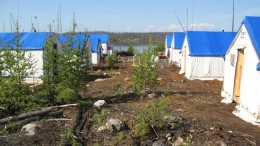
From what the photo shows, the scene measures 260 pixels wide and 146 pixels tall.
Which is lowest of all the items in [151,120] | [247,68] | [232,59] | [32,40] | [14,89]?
[151,120]

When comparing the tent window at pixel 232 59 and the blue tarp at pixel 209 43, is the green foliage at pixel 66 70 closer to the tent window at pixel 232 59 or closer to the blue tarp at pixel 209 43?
the tent window at pixel 232 59

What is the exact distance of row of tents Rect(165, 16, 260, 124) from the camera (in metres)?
9.76

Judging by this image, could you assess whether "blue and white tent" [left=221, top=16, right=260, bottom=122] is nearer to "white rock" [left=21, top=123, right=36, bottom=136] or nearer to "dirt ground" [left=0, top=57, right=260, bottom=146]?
"dirt ground" [left=0, top=57, right=260, bottom=146]

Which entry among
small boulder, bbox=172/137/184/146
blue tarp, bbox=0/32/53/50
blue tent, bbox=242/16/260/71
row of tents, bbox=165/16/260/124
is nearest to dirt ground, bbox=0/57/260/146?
small boulder, bbox=172/137/184/146

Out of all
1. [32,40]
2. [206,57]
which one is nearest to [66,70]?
[32,40]

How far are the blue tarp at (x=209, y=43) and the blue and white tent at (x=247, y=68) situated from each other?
256 inches

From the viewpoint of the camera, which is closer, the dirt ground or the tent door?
the dirt ground

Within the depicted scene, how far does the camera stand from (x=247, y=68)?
10422mm

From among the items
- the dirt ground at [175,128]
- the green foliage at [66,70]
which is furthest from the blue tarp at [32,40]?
the dirt ground at [175,128]

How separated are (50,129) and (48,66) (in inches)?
165

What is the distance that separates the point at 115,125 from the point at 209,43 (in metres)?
14.6

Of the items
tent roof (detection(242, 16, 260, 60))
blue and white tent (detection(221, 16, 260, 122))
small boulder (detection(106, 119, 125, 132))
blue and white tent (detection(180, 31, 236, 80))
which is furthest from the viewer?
blue and white tent (detection(180, 31, 236, 80))

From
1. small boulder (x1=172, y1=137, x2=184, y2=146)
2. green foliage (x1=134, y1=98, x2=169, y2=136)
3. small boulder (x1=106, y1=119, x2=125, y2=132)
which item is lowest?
small boulder (x1=172, y1=137, x2=184, y2=146)

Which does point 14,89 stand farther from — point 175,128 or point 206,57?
point 206,57
